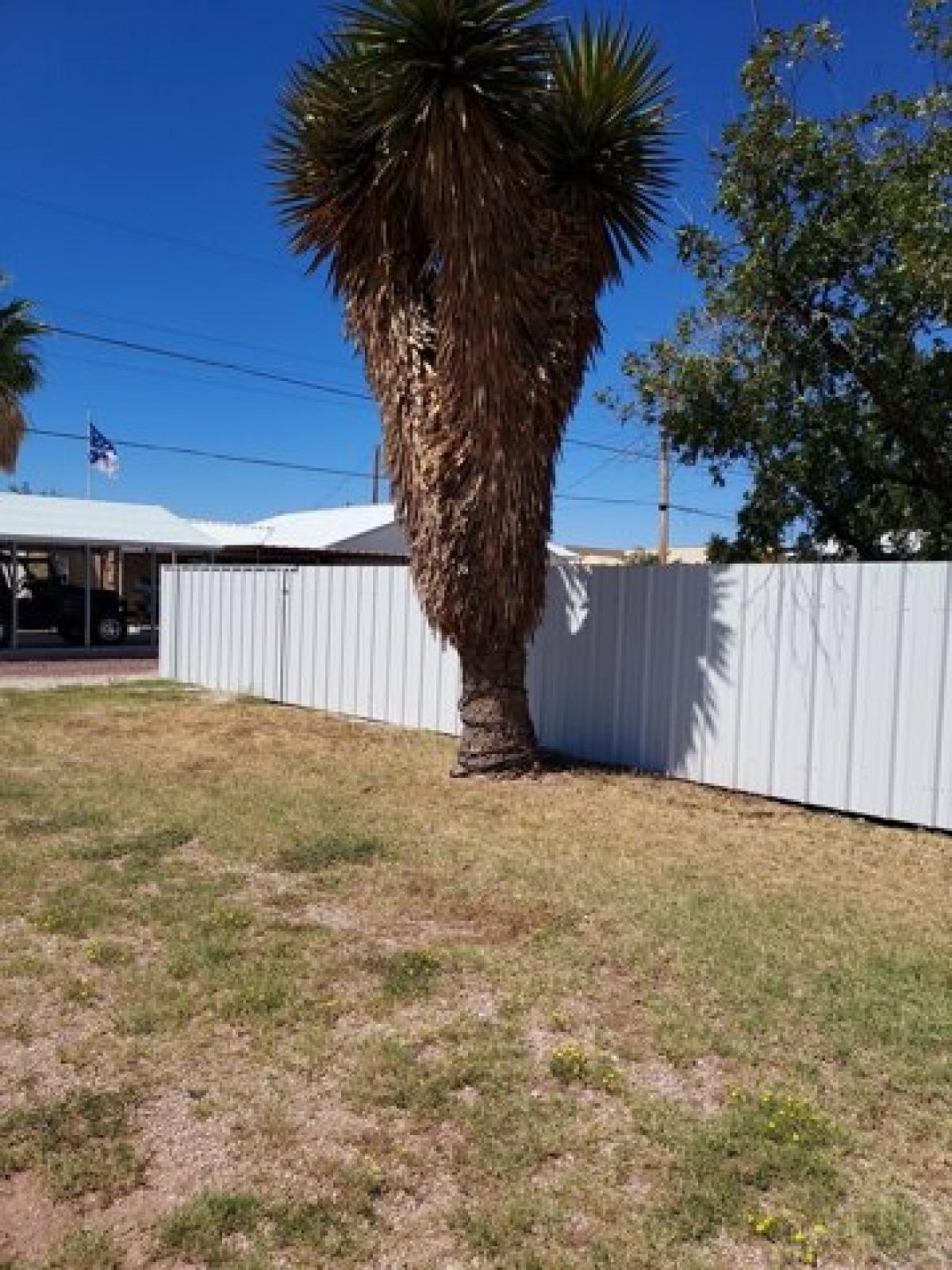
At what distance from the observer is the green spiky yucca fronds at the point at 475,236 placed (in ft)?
25.7

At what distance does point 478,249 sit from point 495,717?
3.83 metres

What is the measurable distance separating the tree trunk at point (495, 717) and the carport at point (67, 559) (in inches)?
677

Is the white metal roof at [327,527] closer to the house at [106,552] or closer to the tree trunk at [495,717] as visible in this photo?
the house at [106,552]

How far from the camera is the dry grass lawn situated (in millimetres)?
2832

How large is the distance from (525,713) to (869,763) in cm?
Result: 298

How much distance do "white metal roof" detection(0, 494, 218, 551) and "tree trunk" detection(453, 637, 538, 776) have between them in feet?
56.4

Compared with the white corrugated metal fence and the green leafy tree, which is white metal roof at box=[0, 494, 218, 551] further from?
the green leafy tree

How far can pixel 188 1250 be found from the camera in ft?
8.90

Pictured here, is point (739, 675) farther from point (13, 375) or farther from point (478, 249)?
point (13, 375)

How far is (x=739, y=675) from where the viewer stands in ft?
27.8

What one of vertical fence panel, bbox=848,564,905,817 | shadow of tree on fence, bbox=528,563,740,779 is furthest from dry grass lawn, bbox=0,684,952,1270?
shadow of tree on fence, bbox=528,563,740,779

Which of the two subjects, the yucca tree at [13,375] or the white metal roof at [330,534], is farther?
the white metal roof at [330,534]

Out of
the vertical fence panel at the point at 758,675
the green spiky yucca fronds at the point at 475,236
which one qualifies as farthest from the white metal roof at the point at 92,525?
the vertical fence panel at the point at 758,675

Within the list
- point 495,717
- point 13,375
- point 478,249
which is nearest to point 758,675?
point 495,717
